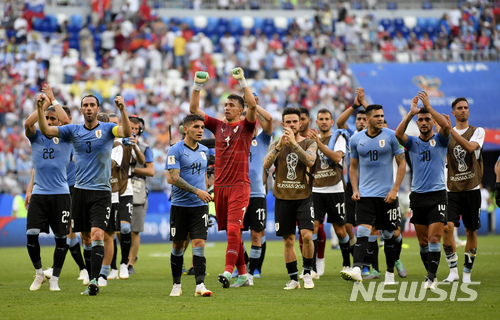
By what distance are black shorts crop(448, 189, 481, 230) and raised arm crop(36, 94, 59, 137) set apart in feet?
20.5

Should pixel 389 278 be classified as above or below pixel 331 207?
below

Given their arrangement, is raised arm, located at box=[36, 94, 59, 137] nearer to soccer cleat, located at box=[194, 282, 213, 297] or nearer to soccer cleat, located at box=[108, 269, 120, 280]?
soccer cleat, located at box=[194, 282, 213, 297]

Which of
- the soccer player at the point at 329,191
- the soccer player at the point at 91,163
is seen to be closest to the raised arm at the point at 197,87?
the soccer player at the point at 91,163

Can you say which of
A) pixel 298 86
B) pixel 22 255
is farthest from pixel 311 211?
pixel 298 86

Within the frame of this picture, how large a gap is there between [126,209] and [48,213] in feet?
8.91

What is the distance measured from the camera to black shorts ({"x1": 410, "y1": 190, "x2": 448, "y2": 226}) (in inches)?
435

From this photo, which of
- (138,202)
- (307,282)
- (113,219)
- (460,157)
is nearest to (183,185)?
(307,282)

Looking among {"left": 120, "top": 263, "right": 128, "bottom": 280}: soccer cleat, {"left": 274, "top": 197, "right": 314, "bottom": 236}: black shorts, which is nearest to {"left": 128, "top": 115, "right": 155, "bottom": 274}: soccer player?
{"left": 120, "top": 263, "right": 128, "bottom": 280}: soccer cleat

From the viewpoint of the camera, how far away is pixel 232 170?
10.9 m

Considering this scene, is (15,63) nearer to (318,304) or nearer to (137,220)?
(137,220)

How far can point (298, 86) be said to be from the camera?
110 ft

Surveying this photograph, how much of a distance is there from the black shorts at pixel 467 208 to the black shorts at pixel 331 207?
2.09m

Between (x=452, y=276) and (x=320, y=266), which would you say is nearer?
(x=452, y=276)

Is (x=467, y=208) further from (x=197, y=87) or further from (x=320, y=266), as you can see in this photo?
(x=197, y=87)
